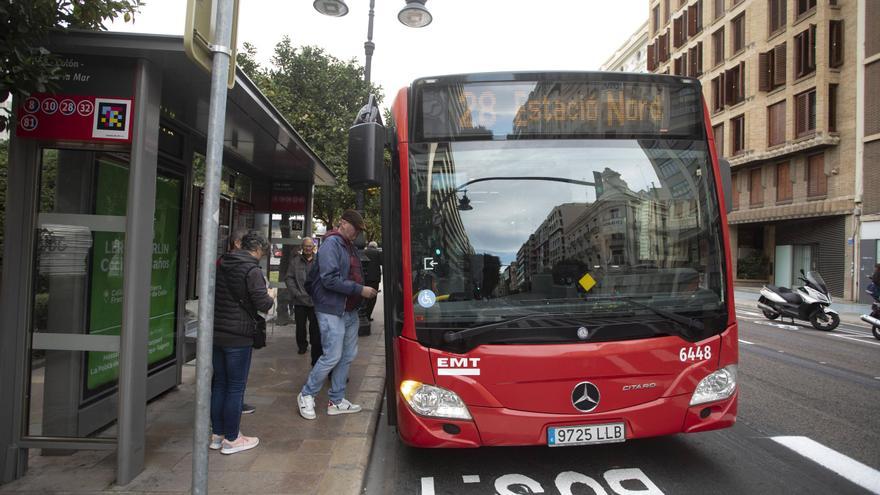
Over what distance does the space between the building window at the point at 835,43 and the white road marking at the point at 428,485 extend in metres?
28.0

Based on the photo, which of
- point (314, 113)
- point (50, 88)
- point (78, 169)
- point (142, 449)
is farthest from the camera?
point (314, 113)

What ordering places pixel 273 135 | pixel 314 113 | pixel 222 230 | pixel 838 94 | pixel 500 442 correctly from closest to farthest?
1. pixel 500 442
2. pixel 273 135
3. pixel 222 230
4. pixel 314 113
5. pixel 838 94

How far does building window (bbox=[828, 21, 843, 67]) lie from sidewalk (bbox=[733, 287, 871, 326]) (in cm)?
1052

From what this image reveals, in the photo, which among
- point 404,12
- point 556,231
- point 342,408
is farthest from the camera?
point 404,12

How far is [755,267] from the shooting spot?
28.5m

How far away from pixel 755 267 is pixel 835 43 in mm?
11235

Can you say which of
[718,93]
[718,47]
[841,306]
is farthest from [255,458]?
[718,47]

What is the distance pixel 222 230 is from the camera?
762cm

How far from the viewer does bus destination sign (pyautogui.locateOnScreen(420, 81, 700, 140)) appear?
144 inches

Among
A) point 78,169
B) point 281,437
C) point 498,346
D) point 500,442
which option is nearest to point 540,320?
point 498,346

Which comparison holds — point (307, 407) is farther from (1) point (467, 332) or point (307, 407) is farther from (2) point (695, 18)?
(2) point (695, 18)

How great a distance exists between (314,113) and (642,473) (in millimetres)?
11127

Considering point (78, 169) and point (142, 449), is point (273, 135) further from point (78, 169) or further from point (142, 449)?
point (142, 449)

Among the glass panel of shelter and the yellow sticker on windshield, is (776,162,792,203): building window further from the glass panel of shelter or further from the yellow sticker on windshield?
the glass panel of shelter
